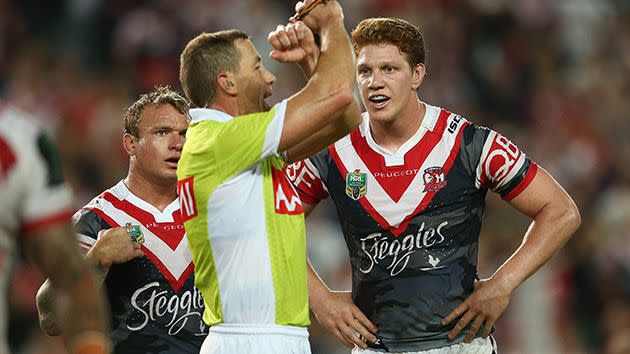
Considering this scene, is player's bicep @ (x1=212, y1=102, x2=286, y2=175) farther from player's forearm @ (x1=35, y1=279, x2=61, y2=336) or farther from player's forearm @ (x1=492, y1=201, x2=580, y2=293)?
player's forearm @ (x1=492, y1=201, x2=580, y2=293)

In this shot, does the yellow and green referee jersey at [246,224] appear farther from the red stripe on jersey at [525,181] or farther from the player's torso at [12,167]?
the red stripe on jersey at [525,181]

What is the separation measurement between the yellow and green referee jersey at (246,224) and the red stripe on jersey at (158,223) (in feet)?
3.31

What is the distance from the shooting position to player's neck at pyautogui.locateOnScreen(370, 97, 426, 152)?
19.9 feet

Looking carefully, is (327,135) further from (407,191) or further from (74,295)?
(74,295)

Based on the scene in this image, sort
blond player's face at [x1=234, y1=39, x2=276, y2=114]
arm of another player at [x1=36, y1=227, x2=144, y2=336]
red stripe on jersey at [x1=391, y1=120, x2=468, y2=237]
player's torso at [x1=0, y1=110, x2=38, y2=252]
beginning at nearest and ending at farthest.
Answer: player's torso at [x1=0, y1=110, x2=38, y2=252] → blond player's face at [x1=234, y1=39, x2=276, y2=114] → arm of another player at [x1=36, y1=227, x2=144, y2=336] → red stripe on jersey at [x1=391, y1=120, x2=468, y2=237]

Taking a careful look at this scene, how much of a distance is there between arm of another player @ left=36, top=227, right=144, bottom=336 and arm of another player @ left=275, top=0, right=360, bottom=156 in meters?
1.20

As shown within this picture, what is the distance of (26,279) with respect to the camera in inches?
401

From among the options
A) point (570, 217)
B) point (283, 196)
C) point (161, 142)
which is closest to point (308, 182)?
point (161, 142)

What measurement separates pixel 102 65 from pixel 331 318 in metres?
7.17

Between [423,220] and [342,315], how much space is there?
66 cm

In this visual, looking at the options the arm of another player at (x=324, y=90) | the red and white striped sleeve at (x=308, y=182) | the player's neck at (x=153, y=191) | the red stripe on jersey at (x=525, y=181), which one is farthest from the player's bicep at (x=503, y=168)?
the player's neck at (x=153, y=191)

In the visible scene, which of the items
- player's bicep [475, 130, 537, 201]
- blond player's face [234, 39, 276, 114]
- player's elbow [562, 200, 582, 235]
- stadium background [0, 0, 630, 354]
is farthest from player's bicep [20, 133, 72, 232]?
stadium background [0, 0, 630, 354]

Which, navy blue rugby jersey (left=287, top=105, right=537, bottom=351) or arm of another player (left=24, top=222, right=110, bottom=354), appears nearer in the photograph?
arm of another player (left=24, top=222, right=110, bottom=354)

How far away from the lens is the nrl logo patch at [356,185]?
237 inches
